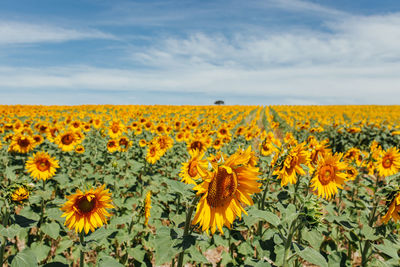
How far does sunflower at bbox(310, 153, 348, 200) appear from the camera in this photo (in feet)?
9.57

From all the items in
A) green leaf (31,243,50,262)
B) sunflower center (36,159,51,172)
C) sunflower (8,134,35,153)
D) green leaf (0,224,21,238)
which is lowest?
green leaf (31,243,50,262)

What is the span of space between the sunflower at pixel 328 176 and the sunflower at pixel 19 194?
10.2 ft

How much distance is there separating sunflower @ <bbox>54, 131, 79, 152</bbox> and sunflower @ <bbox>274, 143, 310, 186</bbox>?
4871 mm

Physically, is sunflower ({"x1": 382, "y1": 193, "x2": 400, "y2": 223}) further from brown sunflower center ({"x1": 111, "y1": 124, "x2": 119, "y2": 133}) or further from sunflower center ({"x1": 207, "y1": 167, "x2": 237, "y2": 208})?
brown sunflower center ({"x1": 111, "y1": 124, "x2": 119, "y2": 133})

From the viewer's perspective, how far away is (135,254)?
3211 mm

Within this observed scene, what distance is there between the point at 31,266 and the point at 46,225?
115 cm

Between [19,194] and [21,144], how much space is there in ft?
12.0

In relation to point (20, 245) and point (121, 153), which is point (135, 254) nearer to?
point (20, 245)

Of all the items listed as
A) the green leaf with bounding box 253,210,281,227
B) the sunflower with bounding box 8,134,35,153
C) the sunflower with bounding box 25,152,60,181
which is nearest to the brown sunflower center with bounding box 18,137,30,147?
the sunflower with bounding box 8,134,35,153

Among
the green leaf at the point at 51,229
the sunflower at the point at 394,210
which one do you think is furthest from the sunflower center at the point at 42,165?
the sunflower at the point at 394,210

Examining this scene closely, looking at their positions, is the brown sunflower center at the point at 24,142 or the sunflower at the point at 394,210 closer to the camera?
the sunflower at the point at 394,210

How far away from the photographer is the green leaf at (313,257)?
73.8 inches

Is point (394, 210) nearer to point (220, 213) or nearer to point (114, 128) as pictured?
point (220, 213)

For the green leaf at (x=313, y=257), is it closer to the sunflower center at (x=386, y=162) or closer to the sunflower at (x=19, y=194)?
the sunflower at (x=19, y=194)
